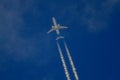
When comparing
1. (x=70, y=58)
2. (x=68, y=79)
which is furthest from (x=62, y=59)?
(x=68, y=79)

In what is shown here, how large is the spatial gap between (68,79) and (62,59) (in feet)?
43.1

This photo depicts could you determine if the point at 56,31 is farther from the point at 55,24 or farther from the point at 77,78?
the point at 77,78

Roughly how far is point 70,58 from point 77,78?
1346cm

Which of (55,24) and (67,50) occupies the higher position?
(55,24)

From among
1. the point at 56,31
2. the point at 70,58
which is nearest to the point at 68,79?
the point at 70,58

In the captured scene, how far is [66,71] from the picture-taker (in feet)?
411

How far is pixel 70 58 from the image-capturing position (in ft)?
424

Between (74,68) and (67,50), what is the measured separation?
36.7ft

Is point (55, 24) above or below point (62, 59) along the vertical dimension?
above

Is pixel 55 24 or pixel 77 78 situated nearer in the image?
pixel 77 78

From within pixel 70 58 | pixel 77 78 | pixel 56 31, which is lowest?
pixel 77 78

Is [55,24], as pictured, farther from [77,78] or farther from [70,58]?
[77,78]

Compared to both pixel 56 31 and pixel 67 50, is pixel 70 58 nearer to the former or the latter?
pixel 67 50

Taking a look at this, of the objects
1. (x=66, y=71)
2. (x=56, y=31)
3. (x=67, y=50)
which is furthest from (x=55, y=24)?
(x=66, y=71)
